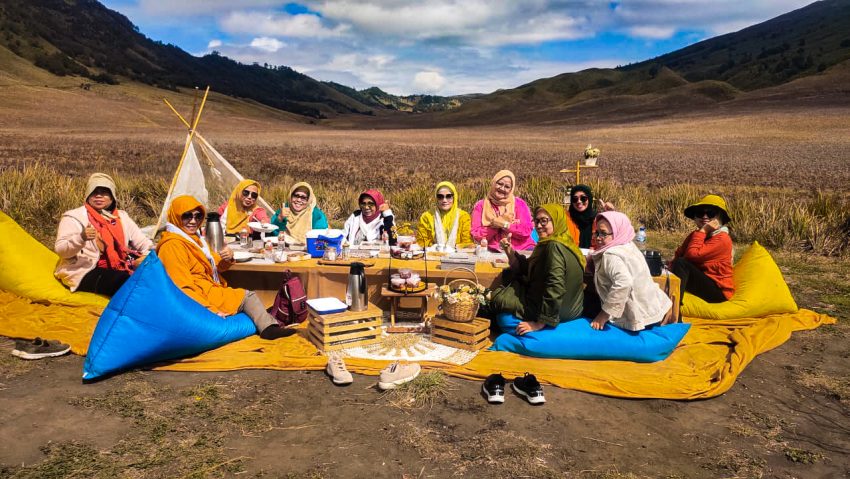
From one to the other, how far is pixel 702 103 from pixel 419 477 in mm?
105609

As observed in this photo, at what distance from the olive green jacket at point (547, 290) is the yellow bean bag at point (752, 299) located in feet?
6.02

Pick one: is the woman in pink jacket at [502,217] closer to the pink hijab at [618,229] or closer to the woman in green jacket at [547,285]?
the woman in green jacket at [547,285]

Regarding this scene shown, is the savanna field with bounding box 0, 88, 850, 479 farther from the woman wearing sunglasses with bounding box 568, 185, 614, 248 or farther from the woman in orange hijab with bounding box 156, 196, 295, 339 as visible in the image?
the woman wearing sunglasses with bounding box 568, 185, 614, 248

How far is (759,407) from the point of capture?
4484mm

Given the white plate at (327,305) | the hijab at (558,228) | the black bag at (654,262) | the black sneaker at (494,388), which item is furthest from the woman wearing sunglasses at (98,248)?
the black bag at (654,262)

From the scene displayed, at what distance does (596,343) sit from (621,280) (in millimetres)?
631

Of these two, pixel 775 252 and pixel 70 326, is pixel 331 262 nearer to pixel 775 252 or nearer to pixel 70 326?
pixel 70 326

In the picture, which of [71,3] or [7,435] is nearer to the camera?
[7,435]

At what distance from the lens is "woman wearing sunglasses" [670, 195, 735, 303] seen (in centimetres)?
633

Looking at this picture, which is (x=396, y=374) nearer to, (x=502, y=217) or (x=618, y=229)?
(x=618, y=229)

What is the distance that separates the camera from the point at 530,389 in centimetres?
443

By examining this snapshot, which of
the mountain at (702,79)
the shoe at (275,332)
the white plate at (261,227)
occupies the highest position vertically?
the mountain at (702,79)

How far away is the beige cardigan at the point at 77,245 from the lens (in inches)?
237

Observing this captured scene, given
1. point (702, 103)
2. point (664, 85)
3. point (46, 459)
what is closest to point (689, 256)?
point (46, 459)
